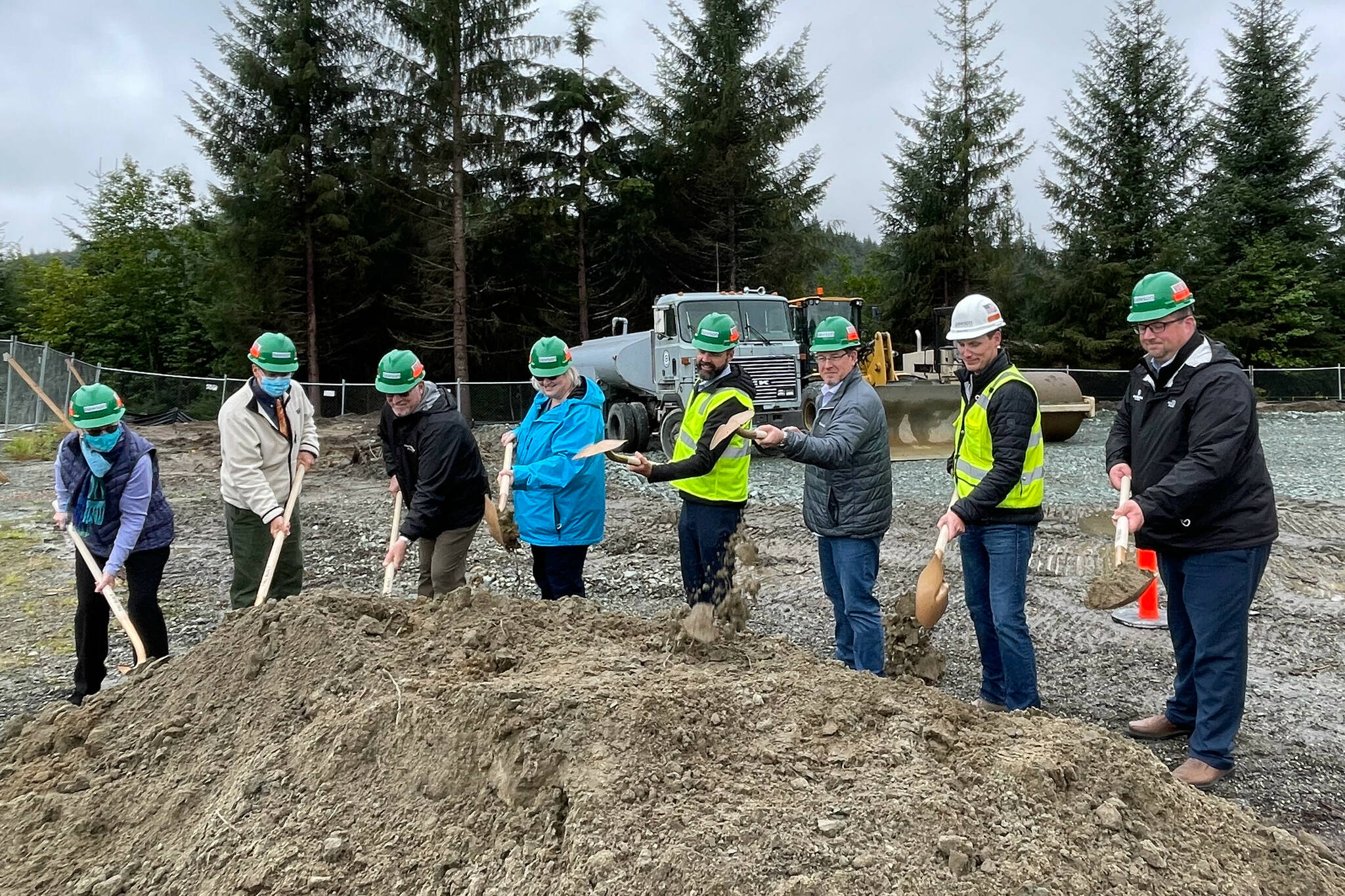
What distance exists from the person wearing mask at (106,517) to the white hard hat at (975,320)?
387 centimetres

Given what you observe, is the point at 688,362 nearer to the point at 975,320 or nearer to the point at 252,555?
the point at 252,555

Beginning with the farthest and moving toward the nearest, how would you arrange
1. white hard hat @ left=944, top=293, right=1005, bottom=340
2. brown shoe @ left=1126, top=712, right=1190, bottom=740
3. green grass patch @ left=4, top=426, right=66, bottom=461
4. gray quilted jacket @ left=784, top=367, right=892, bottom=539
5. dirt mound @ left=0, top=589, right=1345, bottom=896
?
1. green grass patch @ left=4, top=426, right=66, bottom=461
2. gray quilted jacket @ left=784, top=367, right=892, bottom=539
3. brown shoe @ left=1126, top=712, right=1190, bottom=740
4. white hard hat @ left=944, top=293, right=1005, bottom=340
5. dirt mound @ left=0, top=589, right=1345, bottom=896

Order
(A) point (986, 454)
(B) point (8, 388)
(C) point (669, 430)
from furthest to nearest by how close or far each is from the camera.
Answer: (B) point (8, 388), (C) point (669, 430), (A) point (986, 454)

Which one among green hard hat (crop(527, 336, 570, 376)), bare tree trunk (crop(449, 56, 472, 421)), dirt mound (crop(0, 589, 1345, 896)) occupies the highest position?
bare tree trunk (crop(449, 56, 472, 421))

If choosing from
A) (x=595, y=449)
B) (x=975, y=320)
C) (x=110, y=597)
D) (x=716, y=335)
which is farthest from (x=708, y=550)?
(x=110, y=597)

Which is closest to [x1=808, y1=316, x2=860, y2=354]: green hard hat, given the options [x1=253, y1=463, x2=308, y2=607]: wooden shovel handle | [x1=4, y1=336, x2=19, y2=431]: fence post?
[x1=253, y1=463, x2=308, y2=607]: wooden shovel handle

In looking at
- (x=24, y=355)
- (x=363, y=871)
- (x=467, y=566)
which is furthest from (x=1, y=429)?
(x=363, y=871)

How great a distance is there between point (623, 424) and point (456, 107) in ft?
42.8

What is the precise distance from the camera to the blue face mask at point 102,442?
14.2 ft

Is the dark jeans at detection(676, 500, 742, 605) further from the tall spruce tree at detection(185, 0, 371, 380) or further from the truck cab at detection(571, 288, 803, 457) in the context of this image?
the tall spruce tree at detection(185, 0, 371, 380)

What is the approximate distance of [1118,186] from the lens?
26828 mm

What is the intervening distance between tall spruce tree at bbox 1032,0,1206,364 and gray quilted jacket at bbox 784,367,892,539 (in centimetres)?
2389

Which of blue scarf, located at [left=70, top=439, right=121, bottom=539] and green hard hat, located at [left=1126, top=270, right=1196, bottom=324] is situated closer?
green hard hat, located at [left=1126, top=270, right=1196, bottom=324]

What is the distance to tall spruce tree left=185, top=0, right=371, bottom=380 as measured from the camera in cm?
2416
